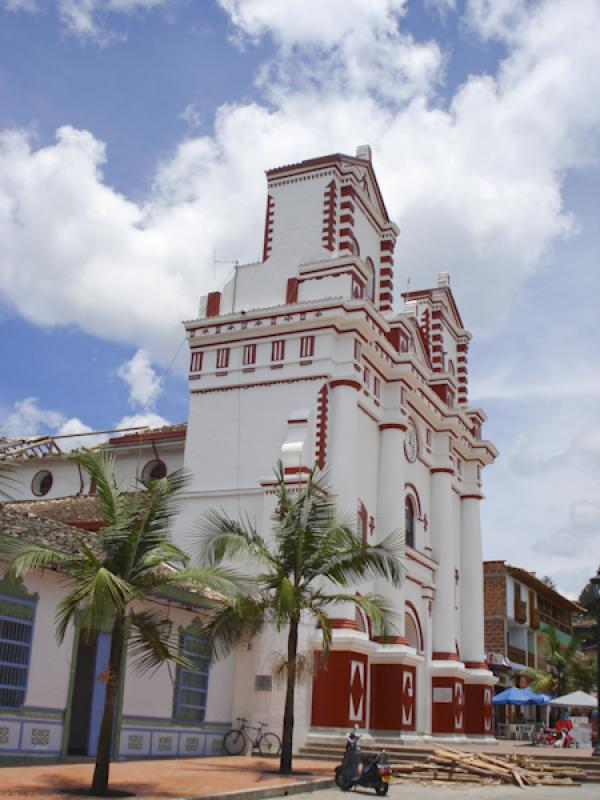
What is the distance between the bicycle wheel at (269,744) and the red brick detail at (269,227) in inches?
562

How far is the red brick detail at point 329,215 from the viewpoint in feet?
94.2

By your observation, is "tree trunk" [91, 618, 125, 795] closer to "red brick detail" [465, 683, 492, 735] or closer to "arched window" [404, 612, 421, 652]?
"arched window" [404, 612, 421, 652]

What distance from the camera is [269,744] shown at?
22859 mm

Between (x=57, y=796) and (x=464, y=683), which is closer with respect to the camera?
(x=57, y=796)

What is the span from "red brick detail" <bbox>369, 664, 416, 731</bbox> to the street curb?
814 centimetres

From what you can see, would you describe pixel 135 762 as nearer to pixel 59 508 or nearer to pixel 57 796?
pixel 57 796

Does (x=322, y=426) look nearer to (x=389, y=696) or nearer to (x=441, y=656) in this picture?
(x=389, y=696)

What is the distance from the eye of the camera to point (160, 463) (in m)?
31.9

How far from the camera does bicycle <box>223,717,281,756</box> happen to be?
22.8m

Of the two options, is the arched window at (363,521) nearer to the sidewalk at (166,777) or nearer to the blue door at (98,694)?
the sidewalk at (166,777)

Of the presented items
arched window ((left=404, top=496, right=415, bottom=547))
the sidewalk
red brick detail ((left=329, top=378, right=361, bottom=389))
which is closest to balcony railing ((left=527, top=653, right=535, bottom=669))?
arched window ((left=404, top=496, right=415, bottom=547))

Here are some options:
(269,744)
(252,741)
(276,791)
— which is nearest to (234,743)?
(252,741)

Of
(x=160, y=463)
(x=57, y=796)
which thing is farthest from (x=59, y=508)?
(x=57, y=796)

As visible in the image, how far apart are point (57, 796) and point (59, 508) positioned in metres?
18.8
